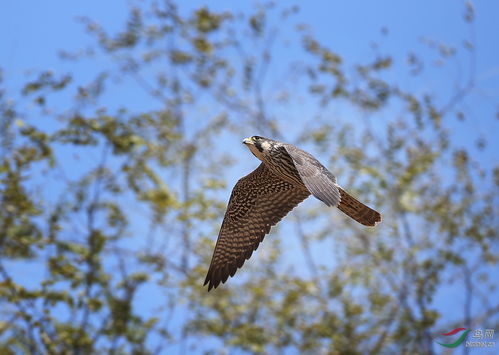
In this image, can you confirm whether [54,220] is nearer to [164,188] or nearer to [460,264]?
[164,188]

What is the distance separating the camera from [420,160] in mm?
12695

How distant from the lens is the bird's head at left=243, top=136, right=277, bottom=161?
269 inches

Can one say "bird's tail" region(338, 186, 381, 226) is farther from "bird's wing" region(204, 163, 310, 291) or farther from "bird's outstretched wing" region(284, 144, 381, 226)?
"bird's wing" region(204, 163, 310, 291)

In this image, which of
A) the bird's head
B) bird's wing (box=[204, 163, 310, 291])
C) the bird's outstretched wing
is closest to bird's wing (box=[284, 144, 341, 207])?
the bird's outstretched wing

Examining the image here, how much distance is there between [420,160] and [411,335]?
285 centimetres

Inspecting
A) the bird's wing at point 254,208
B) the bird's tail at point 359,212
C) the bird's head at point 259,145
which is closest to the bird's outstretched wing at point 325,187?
the bird's tail at point 359,212

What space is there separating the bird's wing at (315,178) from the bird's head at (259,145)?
0.26m

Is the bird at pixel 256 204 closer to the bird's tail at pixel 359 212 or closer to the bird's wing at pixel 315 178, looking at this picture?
the bird's wing at pixel 315 178

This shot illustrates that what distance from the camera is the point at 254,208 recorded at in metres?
7.67

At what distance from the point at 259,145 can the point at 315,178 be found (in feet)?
3.28

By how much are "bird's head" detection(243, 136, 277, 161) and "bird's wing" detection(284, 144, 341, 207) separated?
0.26 meters

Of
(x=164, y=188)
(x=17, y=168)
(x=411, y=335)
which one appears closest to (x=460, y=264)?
(x=411, y=335)

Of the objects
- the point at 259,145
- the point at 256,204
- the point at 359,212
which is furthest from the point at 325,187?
the point at 256,204

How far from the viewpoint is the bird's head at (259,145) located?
682 centimetres
